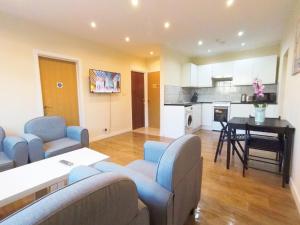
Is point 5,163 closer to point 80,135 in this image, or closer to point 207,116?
point 80,135

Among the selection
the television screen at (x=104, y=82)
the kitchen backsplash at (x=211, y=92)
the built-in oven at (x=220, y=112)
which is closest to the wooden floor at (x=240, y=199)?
the television screen at (x=104, y=82)

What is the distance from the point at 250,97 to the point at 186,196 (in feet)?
15.3

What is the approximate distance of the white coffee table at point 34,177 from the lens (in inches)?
52.3

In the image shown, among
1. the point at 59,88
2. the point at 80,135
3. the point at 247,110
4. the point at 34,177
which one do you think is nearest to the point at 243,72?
the point at 247,110

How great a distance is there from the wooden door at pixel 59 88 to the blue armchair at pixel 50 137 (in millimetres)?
647

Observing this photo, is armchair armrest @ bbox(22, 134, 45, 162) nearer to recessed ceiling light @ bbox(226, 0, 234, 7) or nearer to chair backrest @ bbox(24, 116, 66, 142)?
chair backrest @ bbox(24, 116, 66, 142)

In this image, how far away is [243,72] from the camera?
16.2 feet

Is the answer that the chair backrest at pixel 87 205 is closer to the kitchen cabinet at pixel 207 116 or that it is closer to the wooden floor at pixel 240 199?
the wooden floor at pixel 240 199

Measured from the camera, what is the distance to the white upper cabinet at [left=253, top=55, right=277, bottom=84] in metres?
4.46

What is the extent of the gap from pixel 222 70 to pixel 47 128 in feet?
16.4

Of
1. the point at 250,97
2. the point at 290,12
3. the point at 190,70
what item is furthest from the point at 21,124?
the point at 250,97

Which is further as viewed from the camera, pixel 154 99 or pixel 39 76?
pixel 154 99

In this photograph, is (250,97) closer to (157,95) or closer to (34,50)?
(157,95)

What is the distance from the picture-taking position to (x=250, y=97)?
505 centimetres
